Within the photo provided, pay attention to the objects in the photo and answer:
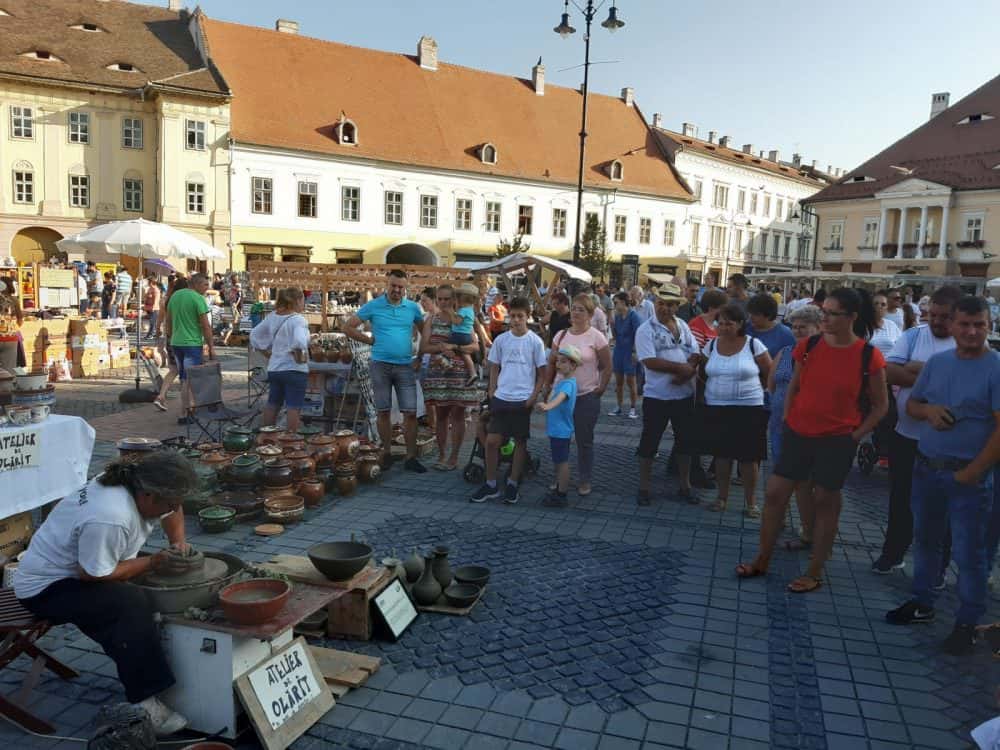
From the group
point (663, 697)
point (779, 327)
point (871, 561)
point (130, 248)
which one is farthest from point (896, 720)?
point (130, 248)

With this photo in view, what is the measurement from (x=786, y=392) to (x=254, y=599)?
4314mm

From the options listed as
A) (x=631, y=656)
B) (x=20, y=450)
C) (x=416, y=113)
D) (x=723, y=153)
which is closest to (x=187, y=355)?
(x=20, y=450)

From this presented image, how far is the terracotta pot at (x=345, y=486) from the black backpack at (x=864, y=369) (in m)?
3.95

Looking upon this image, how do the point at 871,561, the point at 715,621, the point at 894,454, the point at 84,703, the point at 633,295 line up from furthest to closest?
1. the point at 633,295
2. the point at 871,561
3. the point at 894,454
4. the point at 715,621
5. the point at 84,703

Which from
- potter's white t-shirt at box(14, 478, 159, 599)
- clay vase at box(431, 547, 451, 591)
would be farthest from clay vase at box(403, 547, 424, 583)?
potter's white t-shirt at box(14, 478, 159, 599)

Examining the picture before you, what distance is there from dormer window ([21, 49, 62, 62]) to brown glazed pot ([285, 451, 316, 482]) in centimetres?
3292

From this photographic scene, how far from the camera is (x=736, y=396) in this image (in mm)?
6195

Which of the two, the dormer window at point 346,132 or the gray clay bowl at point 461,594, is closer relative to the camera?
the gray clay bowl at point 461,594

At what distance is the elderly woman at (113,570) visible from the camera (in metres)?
3.20

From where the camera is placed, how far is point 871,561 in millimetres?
5699

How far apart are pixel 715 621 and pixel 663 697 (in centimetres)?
101

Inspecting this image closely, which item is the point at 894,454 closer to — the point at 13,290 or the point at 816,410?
the point at 816,410

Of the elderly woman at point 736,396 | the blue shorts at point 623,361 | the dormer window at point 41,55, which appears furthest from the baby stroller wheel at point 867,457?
the dormer window at point 41,55

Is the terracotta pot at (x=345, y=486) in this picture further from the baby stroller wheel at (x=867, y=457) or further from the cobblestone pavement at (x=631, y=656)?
the baby stroller wheel at (x=867, y=457)
